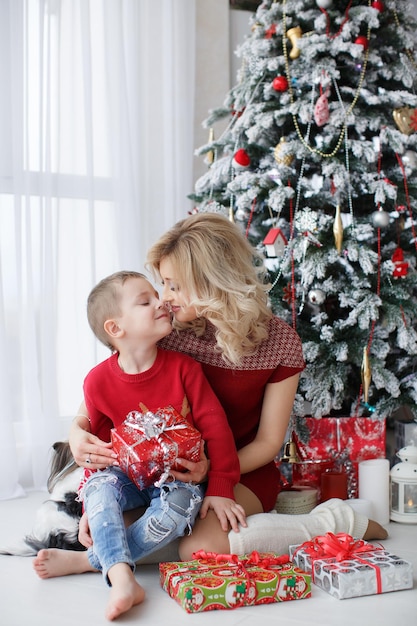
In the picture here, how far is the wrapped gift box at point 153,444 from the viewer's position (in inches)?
73.4

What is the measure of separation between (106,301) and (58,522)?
0.62 metres

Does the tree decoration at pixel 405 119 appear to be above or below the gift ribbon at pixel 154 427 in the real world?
above

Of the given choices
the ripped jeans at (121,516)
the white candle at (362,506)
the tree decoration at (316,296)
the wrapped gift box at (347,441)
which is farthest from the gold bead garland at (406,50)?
the ripped jeans at (121,516)

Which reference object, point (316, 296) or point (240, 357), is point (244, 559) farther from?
point (316, 296)

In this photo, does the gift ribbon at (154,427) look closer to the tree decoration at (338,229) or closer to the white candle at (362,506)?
the white candle at (362,506)

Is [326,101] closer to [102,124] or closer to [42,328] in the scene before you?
[102,124]

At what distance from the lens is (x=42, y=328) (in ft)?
10.1

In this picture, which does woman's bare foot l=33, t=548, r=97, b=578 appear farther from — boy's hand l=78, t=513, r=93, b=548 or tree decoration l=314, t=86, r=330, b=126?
tree decoration l=314, t=86, r=330, b=126

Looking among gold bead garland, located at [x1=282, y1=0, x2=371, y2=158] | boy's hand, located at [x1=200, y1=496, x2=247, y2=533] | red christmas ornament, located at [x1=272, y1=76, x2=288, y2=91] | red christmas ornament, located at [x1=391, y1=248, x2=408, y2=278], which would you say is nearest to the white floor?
boy's hand, located at [x1=200, y1=496, x2=247, y2=533]

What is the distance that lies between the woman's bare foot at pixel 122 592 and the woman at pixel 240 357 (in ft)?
0.92

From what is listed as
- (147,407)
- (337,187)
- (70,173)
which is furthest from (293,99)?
(147,407)

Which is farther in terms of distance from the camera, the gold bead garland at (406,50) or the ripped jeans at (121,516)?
the gold bead garland at (406,50)

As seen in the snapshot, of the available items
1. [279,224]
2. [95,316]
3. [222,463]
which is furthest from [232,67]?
[222,463]

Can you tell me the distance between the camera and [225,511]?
6.25 feet
